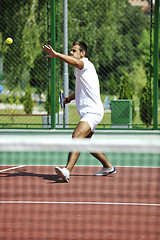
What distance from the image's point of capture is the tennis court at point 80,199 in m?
3.76

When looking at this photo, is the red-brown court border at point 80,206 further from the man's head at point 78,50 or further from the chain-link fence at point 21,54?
the chain-link fence at point 21,54

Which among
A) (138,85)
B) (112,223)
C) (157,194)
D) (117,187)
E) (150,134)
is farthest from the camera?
(138,85)

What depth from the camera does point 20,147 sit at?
3.59m

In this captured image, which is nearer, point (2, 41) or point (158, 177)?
point (158, 177)

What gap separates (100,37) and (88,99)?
660 centimetres

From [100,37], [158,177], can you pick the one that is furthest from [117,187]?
[100,37]

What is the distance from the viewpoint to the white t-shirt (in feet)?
21.5

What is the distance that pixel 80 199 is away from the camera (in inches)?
216

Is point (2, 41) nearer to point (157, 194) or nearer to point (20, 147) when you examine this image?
point (157, 194)

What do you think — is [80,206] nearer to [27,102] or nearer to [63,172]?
[63,172]

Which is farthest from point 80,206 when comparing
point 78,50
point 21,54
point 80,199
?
point 21,54

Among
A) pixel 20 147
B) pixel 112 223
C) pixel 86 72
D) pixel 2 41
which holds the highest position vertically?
pixel 2 41

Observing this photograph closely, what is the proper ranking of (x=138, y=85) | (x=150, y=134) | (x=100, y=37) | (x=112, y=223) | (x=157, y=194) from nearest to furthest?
(x=112, y=223) < (x=157, y=194) < (x=150, y=134) < (x=100, y=37) < (x=138, y=85)

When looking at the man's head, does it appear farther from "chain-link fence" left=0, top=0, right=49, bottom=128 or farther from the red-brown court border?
"chain-link fence" left=0, top=0, right=49, bottom=128
